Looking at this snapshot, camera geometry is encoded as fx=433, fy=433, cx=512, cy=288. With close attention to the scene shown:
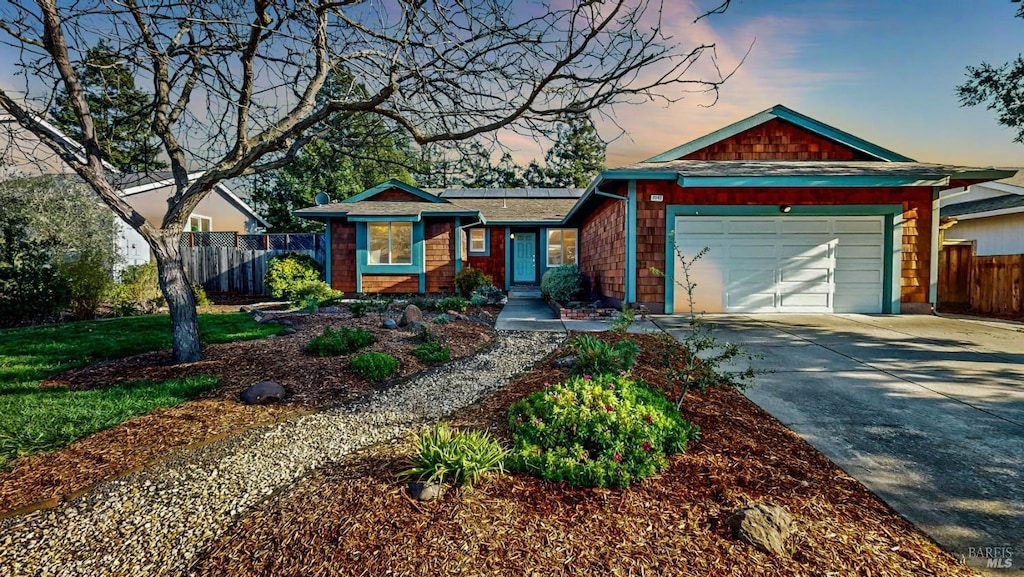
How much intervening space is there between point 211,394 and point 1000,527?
17.9 ft

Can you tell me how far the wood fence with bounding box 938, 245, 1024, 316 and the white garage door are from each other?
3.86m

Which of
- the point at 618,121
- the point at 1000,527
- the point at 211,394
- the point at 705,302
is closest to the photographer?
the point at 1000,527

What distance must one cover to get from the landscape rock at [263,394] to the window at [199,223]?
17855 mm

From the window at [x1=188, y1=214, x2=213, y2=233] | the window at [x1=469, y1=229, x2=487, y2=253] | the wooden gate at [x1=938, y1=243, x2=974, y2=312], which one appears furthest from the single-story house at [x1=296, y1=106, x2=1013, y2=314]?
the window at [x1=188, y1=214, x2=213, y2=233]

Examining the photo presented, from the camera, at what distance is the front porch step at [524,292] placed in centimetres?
1447

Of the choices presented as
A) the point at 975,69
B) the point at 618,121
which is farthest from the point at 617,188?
the point at 975,69

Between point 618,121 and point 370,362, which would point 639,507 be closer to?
point 618,121

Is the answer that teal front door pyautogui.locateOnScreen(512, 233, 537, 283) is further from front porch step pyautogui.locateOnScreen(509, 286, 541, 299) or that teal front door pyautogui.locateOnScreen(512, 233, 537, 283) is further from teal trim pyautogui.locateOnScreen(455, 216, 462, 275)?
teal trim pyautogui.locateOnScreen(455, 216, 462, 275)

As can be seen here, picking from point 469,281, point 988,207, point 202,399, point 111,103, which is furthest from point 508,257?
point 988,207

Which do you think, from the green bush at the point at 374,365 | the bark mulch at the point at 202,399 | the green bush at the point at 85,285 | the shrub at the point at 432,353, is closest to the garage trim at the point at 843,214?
the bark mulch at the point at 202,399

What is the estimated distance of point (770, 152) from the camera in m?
9.66

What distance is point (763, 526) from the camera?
1863mm

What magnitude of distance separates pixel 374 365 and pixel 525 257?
13.2m

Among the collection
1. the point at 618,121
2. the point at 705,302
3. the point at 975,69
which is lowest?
the point at 705,302
